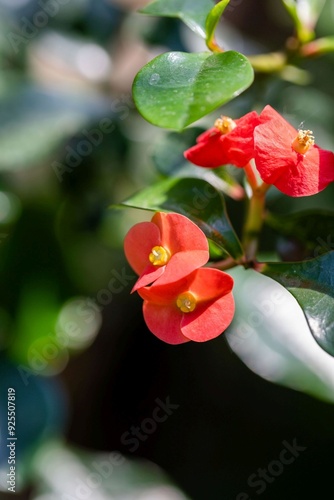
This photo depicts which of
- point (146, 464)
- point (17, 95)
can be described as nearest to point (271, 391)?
point (146, 464)

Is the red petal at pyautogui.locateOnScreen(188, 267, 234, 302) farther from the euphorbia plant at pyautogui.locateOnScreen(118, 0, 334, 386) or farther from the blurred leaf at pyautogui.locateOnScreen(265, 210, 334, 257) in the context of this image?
the blurred leaf at pyautogui.locateOnScreen(265, 210, 334, 257)

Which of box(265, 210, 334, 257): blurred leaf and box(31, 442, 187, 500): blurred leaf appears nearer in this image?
box(265, 210, 334, 257): blurred leaf

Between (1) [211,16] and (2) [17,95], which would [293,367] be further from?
(2) [17,95]

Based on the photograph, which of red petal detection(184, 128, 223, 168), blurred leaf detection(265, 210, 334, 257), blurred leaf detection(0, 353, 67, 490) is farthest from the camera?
blurred leaf detection(0, 353, 67, 490)

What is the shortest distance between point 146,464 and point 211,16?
0.93m

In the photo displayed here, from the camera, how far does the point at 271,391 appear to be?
1.46m

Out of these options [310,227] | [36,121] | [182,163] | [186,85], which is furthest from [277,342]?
[36,121]

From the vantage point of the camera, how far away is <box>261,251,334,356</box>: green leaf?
66 cm

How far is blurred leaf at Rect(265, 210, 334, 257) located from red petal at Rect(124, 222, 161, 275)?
0.83 feet

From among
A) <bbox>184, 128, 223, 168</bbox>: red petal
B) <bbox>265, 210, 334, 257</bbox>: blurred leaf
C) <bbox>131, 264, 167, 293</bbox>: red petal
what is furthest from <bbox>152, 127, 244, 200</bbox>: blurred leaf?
<bbox>131, 264, 167, 293</bbox>: red petal

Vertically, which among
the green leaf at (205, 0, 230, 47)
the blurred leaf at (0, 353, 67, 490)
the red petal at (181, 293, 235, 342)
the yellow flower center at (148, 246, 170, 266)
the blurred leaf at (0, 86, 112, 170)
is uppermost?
the green leaf at (205, 0, 230, 47)

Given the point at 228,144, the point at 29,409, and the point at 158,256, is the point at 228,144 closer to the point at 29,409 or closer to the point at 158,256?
the point at 158,256

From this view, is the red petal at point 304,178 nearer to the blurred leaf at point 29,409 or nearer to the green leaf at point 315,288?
the green leaf at point 315,288

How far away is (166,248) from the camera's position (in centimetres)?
71
